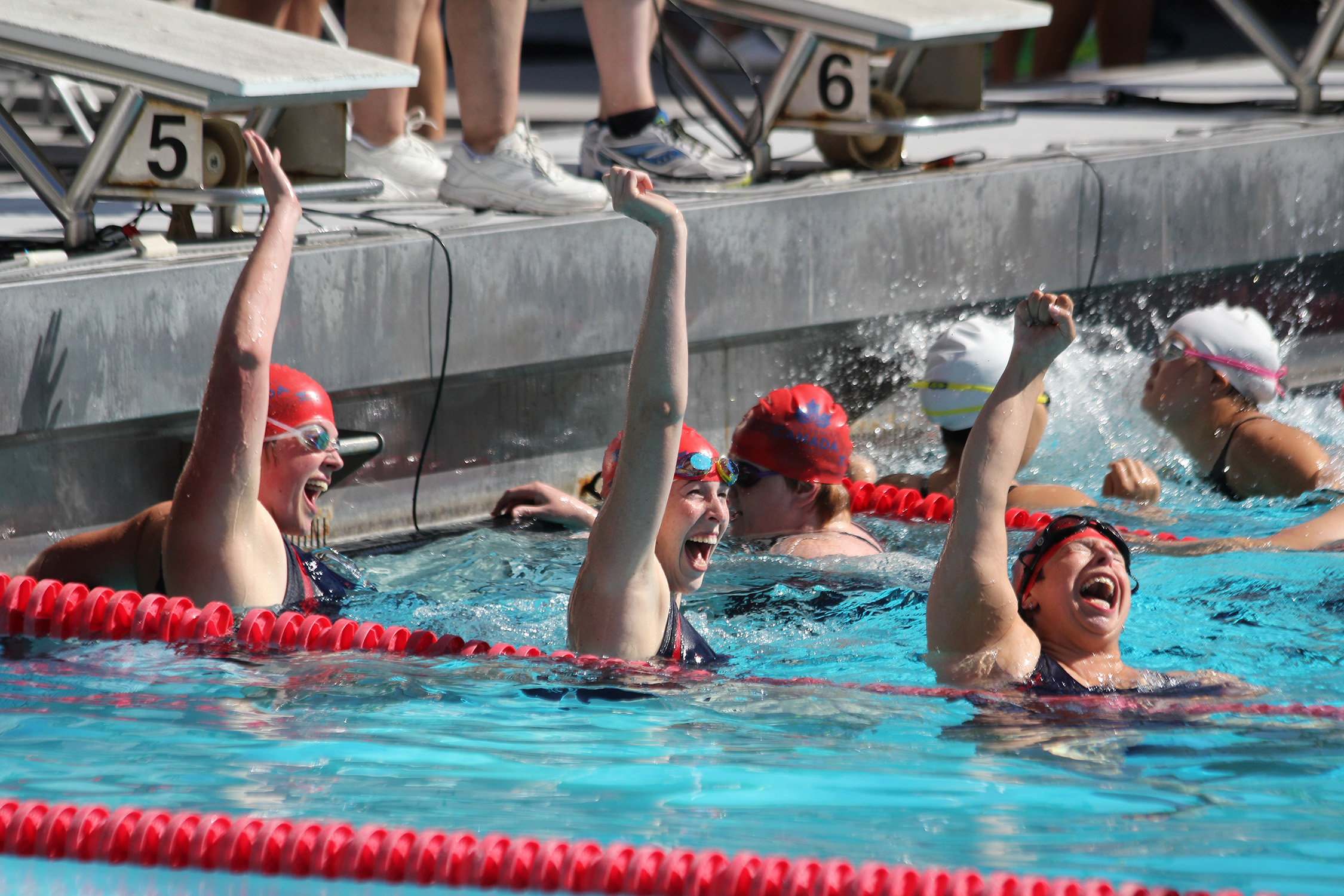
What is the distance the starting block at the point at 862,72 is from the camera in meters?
6.29

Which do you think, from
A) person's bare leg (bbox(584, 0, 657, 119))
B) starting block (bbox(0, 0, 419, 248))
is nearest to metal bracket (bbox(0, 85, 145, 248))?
starting block (bbox(0, 0, 419, 248))

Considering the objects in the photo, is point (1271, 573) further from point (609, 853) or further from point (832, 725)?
point (609, 853)

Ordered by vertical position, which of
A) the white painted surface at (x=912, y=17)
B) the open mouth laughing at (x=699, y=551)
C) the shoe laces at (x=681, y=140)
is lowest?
the open mouth laughing at (x=699, y=551)

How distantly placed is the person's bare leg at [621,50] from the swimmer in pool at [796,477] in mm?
1861

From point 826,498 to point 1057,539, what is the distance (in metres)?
1.28

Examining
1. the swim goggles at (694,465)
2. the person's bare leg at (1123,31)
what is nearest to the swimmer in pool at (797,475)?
the swim goggles at (694,465)

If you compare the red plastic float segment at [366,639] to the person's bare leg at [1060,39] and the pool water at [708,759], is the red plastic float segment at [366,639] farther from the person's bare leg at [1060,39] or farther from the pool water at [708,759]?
the person's bare leg at [1060,39]

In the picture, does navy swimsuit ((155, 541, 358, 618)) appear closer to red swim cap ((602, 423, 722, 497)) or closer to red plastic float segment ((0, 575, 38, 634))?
red plastic float segment ((0, 575, 38, 634))

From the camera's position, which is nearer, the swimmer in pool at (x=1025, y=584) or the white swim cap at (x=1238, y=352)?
the swimmer in pool at (x=1025, y=584)

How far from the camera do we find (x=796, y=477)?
15.8 ft

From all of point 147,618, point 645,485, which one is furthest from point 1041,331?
point 147,618

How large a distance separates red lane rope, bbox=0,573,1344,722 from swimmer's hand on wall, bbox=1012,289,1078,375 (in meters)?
0.75

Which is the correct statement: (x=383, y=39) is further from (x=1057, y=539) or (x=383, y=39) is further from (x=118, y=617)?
(x=1057, y=539)

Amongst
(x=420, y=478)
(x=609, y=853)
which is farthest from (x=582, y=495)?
(x=609, y=853)
